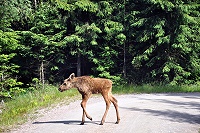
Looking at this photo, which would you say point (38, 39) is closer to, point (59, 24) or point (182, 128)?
point (59, 24)

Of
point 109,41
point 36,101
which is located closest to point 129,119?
point 36,101

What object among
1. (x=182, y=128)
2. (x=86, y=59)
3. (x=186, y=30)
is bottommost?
(x=182, y=128)

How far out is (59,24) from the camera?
882 inches

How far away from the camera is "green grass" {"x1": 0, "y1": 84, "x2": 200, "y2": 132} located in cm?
1023

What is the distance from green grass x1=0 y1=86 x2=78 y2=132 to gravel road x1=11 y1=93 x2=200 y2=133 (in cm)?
52

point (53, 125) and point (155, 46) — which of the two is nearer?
point (53, 125)

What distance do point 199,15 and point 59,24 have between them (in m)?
10.1

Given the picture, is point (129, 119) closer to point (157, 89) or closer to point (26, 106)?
point (26, 106)

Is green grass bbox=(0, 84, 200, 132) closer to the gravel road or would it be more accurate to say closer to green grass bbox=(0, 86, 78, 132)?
green grass bbox=(0, 86, 78, 132)

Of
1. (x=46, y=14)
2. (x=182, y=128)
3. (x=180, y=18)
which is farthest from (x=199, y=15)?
(x=182, y=128)

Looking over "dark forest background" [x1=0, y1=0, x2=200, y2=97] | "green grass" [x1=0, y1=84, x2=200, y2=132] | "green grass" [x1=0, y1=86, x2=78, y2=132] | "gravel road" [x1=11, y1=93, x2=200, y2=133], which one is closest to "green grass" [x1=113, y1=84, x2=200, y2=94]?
"green grass" [x1=0, y1=84, x2=200, y2=132]

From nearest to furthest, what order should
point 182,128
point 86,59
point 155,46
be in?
point 182,128 → point 155,46 → point 86,59

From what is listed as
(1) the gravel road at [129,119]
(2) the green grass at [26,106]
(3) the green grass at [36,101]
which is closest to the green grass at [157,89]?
(3) the green grass at [36,101]

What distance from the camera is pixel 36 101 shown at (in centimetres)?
1342
